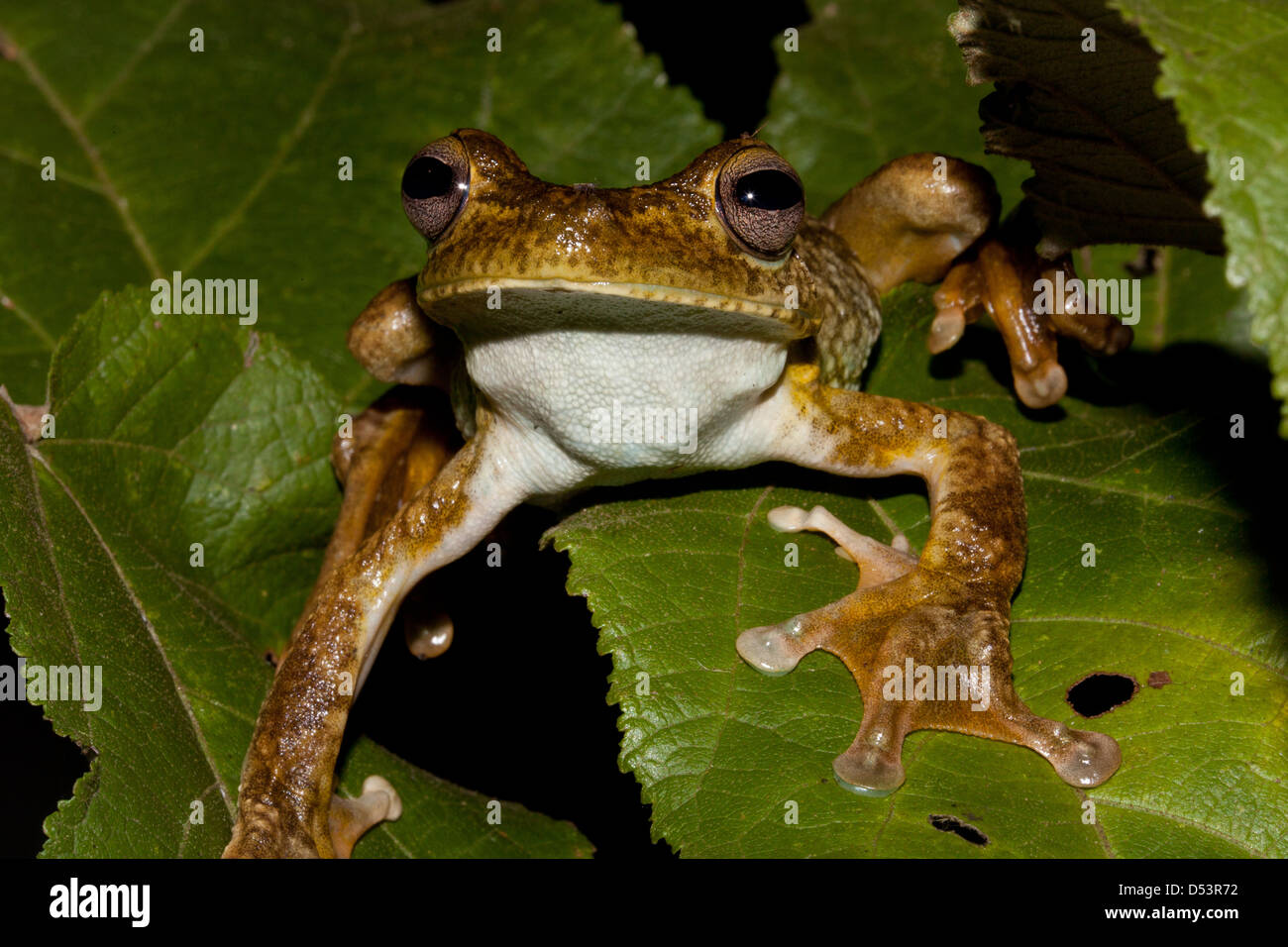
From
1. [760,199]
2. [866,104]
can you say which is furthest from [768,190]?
[866,104]

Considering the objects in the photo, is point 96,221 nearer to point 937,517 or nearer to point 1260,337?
point 937,517

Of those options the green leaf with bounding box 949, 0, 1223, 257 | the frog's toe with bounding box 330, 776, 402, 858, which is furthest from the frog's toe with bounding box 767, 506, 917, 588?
the frog's toe with bounding box 330, 776, 402, 858

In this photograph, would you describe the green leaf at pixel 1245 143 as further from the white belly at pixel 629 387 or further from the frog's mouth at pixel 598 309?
the white belly at pixel 629 387

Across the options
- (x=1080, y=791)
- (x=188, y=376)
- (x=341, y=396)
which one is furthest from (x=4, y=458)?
(x=1080, y=791)

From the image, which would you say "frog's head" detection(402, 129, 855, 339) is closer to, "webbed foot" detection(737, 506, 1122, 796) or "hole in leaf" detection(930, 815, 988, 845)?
"webbed foot" detection(737, 506, 1122, 796)

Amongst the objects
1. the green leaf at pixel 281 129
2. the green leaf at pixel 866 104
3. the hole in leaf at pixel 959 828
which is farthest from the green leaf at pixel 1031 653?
the green leaf at pixel 281 129

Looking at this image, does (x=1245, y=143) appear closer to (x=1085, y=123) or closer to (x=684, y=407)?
(x=1085, y=123)
